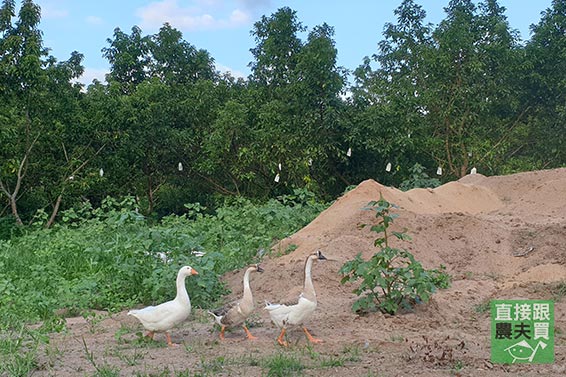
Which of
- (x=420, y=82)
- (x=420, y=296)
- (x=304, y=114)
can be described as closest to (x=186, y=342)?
(x=420, y=296)

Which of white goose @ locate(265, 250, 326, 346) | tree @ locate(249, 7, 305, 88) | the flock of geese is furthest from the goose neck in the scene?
tree @ locate(249, 7, 305, 88)

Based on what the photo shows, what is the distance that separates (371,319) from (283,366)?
1783 millimetres

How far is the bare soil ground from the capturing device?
503cm

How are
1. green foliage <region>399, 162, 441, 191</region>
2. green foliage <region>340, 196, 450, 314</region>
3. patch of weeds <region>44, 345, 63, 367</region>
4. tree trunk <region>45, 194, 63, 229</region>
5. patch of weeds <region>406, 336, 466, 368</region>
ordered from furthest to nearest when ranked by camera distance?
tree trunk <region>45, 194, 63, 229</region>
green foliage <region>399, 162, 441, 191</region>
green foliage <region>340, 196, 450, 314</region>
patch of weeds <region>44, 345, 63, 367</region>
patch of weeds <region>406, 336, 466, 368</region>

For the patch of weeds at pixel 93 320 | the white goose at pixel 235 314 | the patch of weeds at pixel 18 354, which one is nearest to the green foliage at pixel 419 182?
the patch of weeds at pixel 93 320

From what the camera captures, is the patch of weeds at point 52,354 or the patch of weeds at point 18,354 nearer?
the patch of weeds at point 18,354

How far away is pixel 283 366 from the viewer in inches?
192

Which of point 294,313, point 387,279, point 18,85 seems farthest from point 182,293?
point 18,85

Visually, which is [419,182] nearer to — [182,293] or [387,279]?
[387,279]

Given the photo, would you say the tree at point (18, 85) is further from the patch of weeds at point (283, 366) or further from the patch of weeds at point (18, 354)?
the patch of weeds at point (283, 366)

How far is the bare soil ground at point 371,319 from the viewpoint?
5.03 m

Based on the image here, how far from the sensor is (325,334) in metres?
6.12

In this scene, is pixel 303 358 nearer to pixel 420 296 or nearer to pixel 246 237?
pixel 420 296

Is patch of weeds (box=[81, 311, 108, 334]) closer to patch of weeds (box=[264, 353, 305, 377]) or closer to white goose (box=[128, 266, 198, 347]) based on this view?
white goose (box=[128, 266, 198, 347])
